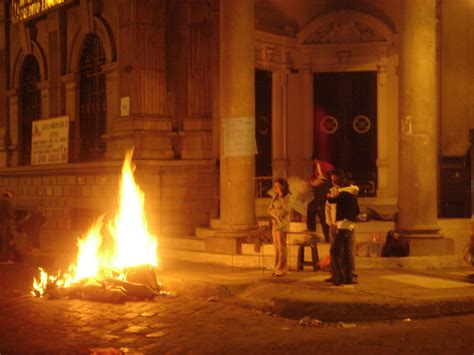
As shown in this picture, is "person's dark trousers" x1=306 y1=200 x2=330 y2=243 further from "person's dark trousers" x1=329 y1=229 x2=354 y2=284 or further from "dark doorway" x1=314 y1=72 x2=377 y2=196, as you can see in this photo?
"dark doorway" x1=314 y1=72 x2=377 y2=196

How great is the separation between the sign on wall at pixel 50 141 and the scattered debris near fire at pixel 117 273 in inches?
274

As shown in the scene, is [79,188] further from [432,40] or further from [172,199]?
[432,40]

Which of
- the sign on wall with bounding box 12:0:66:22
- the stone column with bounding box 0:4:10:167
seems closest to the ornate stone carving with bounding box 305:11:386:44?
the sign on wall with bounding box 12:0:66:22

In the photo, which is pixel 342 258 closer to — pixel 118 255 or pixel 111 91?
pixel 118 255

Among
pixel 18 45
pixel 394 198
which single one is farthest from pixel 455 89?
pixel 18 45

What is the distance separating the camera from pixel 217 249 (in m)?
14.9

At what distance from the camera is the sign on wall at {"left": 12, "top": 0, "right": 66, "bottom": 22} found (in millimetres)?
21397

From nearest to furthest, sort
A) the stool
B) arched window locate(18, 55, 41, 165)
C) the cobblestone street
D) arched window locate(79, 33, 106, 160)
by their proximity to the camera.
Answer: the cobblestone street < the stool < arched window locate(79, 33, 106, 160) < arched window locate(18, 55, 41, 165)

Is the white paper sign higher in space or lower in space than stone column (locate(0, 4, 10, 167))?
lower

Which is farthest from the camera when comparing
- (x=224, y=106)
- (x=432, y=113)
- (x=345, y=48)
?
(x=345, y=48)

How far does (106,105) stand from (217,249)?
679 centimetres

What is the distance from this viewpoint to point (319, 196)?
14.4 metres

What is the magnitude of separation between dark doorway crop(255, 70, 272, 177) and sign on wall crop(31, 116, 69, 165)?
5815 millimetres

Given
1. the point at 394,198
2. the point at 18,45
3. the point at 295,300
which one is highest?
the point at 18,45
